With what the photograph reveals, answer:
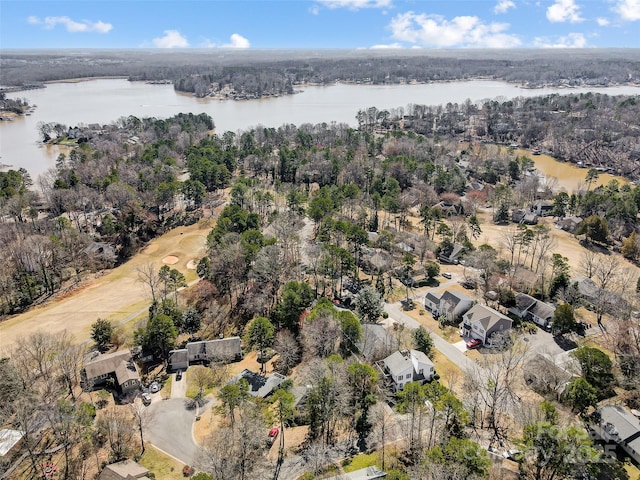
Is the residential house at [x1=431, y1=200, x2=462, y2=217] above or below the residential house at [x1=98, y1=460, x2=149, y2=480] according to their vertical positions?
above

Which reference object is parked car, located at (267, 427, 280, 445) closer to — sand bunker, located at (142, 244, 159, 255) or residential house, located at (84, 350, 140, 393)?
residential house, located at (84, 350, 140, 393)

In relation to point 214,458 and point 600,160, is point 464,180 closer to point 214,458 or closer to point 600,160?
point 600,160

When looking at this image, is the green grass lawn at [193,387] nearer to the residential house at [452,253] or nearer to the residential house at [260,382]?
the residential house at [260,382]

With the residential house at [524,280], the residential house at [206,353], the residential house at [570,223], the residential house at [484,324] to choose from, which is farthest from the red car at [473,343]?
the residential house at [570,223]

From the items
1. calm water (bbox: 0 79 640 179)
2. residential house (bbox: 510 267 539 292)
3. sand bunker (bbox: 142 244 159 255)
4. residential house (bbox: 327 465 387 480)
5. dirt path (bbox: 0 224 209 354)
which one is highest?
calm water (bbox: 0 79 640 179)

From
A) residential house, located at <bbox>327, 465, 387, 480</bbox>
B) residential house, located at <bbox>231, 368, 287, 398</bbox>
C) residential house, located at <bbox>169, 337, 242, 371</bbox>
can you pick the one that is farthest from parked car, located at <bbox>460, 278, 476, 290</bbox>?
residential house, located at <bbox>327, 465, 387, 480</bbox>

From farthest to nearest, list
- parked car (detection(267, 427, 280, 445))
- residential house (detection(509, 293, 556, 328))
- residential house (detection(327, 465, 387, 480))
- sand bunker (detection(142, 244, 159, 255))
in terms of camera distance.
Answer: sand bunker (detection(142, 244, 159, 255))
residential house (detection(509, 293, 556, 328))
parked car (detection(267, 427, 280, 445))
residential house (detection(327, 465, 387, 480))
